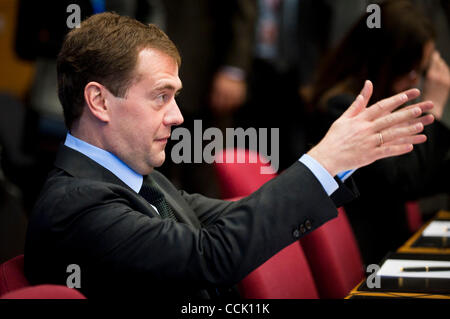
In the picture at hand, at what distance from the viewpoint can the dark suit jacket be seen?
49.4 inches

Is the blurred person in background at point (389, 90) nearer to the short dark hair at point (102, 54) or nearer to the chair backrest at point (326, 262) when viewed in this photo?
the chair backrest at point (326, 262)

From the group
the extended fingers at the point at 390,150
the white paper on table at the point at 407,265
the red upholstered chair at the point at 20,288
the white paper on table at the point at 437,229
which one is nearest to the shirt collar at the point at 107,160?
the red upholstered chair at the point at 20,288

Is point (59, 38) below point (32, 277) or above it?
above

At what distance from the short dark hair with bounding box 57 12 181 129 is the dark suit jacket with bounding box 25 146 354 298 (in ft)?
0.63

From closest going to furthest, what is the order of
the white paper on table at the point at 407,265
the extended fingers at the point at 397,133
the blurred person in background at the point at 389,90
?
the extended fingers at the point at 397,133, the white paper on table at the point at 407,265, the blurred person in background at the point at 389,90

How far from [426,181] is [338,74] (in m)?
0.49

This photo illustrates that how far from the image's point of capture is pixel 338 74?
8.38 feet

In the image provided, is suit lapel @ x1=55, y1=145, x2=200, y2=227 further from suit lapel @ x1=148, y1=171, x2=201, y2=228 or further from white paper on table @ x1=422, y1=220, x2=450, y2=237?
white paper on table @ x1=422, y1=220, x2=450, y2=237

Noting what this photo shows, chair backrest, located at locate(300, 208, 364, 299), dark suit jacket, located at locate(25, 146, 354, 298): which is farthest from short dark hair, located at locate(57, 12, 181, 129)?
chair backrest, located at locate(300, 208, 364, 299)

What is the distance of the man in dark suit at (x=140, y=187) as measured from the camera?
4.14ft

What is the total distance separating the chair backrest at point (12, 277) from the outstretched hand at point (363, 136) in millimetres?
585
